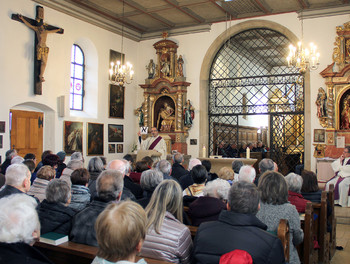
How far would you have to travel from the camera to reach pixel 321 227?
16.4ft

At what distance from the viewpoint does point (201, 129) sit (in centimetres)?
1405

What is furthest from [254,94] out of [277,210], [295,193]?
[277,210]

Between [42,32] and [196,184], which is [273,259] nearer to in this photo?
[196,184]

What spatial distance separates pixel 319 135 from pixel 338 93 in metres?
1.48

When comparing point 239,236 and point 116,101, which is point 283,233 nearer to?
point 239,236

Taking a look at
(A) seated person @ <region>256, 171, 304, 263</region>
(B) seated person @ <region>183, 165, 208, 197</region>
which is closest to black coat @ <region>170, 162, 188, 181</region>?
(B) seated person @ <region>183, 165, 208, 197</region>

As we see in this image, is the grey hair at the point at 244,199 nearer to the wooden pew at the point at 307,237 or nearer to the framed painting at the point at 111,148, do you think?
the wooden pew at the point at 307,237

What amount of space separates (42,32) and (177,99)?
5649 millimetres

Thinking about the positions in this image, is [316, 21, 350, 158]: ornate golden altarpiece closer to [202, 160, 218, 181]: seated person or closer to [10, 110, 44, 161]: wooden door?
[202, 160, 218, 181]: seated person


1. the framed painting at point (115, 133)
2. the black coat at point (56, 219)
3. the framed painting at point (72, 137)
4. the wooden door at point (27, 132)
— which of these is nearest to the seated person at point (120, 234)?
the black coat at point (56, 219)

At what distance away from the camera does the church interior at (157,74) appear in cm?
1051

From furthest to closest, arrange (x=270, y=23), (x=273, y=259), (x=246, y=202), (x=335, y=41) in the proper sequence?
(x=270, y=23) → (x=335, y=41) → (x=246, y=202) → (x=273, y=259)

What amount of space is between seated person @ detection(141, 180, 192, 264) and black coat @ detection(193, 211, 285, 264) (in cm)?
20

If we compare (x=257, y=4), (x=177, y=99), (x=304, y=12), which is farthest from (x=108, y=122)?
(x=304, y=12)
